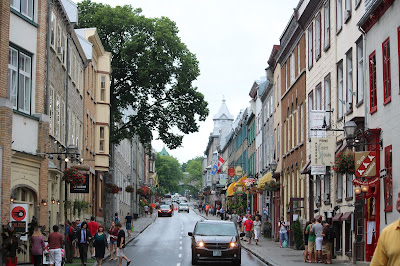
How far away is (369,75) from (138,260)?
1177 cm

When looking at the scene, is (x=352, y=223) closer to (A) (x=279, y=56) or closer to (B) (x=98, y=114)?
(A) (x=279, y=56)

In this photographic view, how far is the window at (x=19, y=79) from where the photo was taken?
2308 cm

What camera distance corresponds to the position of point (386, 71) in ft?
68.1

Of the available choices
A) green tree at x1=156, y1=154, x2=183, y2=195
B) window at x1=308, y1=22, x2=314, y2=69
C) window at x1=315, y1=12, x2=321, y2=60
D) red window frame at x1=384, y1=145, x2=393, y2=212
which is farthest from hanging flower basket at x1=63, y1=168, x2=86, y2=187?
green tree at x1=156, y1=154, x2=183, y2=195

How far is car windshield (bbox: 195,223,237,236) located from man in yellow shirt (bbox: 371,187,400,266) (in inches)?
828

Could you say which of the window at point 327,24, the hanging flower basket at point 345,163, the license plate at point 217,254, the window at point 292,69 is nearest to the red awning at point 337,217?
the hanging flower basket at point 345,163

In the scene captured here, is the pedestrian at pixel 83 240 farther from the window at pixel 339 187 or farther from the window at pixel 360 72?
the window at pixel 360 72

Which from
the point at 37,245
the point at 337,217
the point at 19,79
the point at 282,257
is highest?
the point at 19,79

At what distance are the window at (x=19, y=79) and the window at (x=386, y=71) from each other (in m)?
11.5

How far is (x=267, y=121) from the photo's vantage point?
5425 centimetres

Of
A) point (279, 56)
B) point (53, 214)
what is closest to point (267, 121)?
point (279, 56)

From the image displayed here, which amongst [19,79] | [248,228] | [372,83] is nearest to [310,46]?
[372,83]

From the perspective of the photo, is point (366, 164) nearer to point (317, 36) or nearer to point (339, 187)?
point (339, 187)

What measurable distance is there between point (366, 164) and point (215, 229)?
24.4 ft
